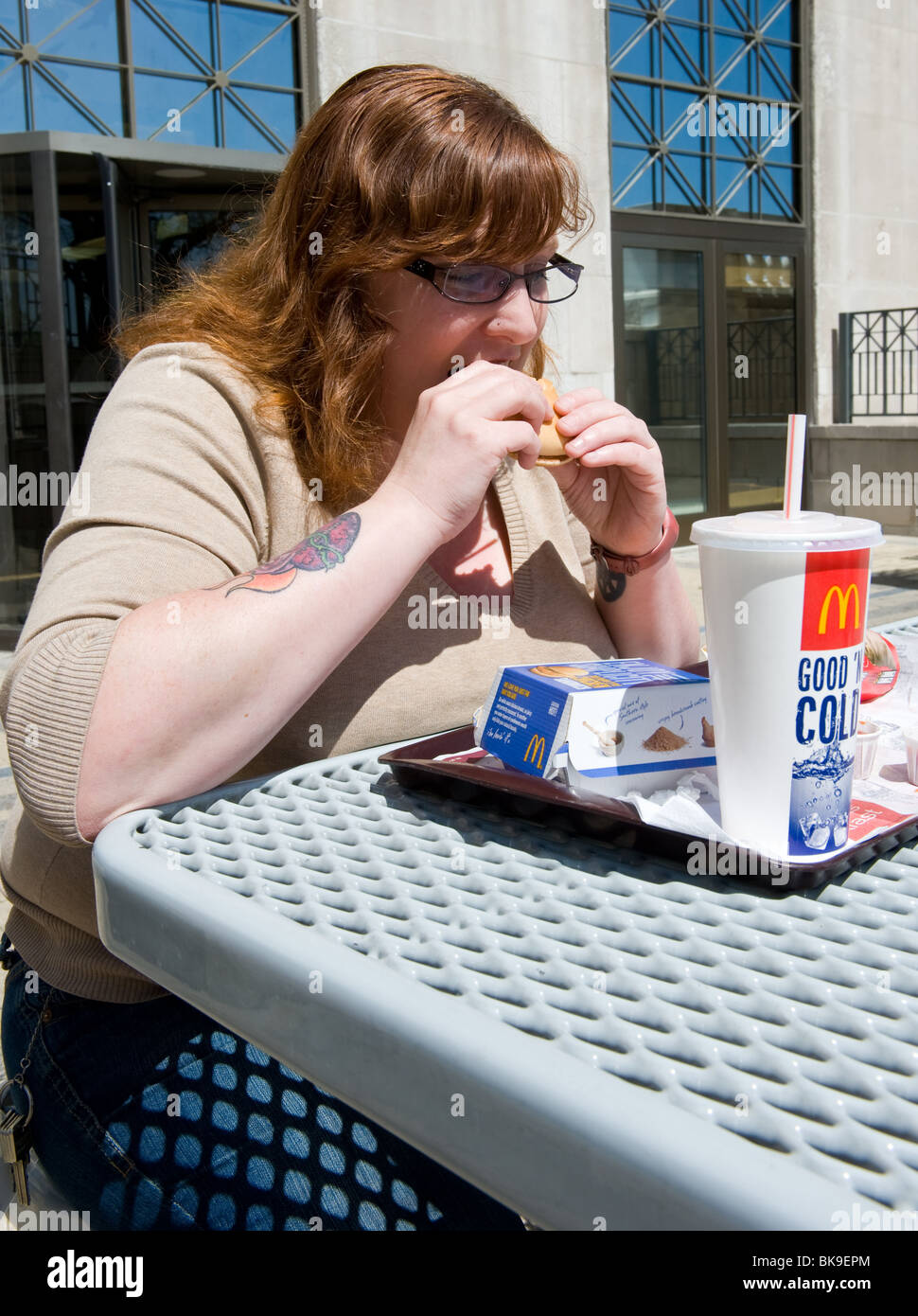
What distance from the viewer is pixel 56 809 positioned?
91 cm

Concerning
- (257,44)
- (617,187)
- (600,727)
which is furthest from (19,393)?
(600,727)

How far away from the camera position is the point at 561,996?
2.06ft

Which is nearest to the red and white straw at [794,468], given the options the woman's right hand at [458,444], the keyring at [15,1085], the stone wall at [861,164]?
the woman's right hand at [458,444]

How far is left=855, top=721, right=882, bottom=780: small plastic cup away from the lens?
3.07 feet

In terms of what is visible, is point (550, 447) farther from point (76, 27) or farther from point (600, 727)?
point (76, 27)

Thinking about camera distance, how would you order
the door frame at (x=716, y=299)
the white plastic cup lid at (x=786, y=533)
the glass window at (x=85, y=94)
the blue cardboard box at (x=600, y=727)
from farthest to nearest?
the door frame at (x=716, y=299) → the glass window at (x=85, y=94) → the blue cardboard box at (x=600, y=727) → the white plastic cup lid at (x=786, y=533)

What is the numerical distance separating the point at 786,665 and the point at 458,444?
46 centimetres

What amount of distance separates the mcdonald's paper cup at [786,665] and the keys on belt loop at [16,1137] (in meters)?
0.76

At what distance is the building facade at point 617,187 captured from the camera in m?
5.20

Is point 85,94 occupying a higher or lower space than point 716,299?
higher

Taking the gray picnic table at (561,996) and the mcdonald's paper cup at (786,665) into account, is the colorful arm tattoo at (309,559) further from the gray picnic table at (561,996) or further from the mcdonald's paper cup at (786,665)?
the mcdonald's paper cup at (786,665)

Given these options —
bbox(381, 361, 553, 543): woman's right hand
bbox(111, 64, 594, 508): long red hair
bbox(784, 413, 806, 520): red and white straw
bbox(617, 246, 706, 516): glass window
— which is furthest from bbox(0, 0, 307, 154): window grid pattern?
bbox(784, 413, 806, 520): red and white straw

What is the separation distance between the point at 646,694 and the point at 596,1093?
424mm

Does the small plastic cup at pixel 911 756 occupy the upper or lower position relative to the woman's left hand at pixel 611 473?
lower
